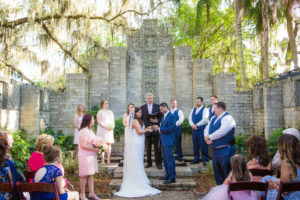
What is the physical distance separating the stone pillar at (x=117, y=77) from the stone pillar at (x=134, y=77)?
27cm

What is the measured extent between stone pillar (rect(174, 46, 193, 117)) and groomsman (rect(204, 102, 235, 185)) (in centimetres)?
683

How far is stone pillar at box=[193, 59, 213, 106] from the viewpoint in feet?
38.5

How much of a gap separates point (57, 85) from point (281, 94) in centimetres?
1216

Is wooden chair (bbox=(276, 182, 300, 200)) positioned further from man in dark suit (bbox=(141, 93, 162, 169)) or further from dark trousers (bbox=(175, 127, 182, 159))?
dark trousers (bbox=(175, 127, 182, 159))

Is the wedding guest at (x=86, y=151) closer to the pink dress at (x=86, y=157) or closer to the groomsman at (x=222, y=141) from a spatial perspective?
the pink dress at (x=86, y=157)

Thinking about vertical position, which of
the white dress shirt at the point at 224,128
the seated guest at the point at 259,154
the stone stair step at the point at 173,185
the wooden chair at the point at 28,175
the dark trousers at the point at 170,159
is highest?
the white dress shirt at the point at 224,128

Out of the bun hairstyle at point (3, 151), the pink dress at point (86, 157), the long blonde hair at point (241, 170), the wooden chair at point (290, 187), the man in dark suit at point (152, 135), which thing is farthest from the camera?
the man in dark suit at point (152, 135)

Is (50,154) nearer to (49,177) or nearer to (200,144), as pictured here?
(49,177)

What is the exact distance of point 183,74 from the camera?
1198 centimetres

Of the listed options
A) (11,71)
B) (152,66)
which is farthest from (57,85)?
(152,66)

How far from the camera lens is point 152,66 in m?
12.2

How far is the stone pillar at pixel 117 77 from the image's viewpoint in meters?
11.9

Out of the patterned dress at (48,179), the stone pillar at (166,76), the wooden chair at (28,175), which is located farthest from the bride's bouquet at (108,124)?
the stone pillar at (166,76)

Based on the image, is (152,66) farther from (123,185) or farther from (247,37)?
(247,37)
